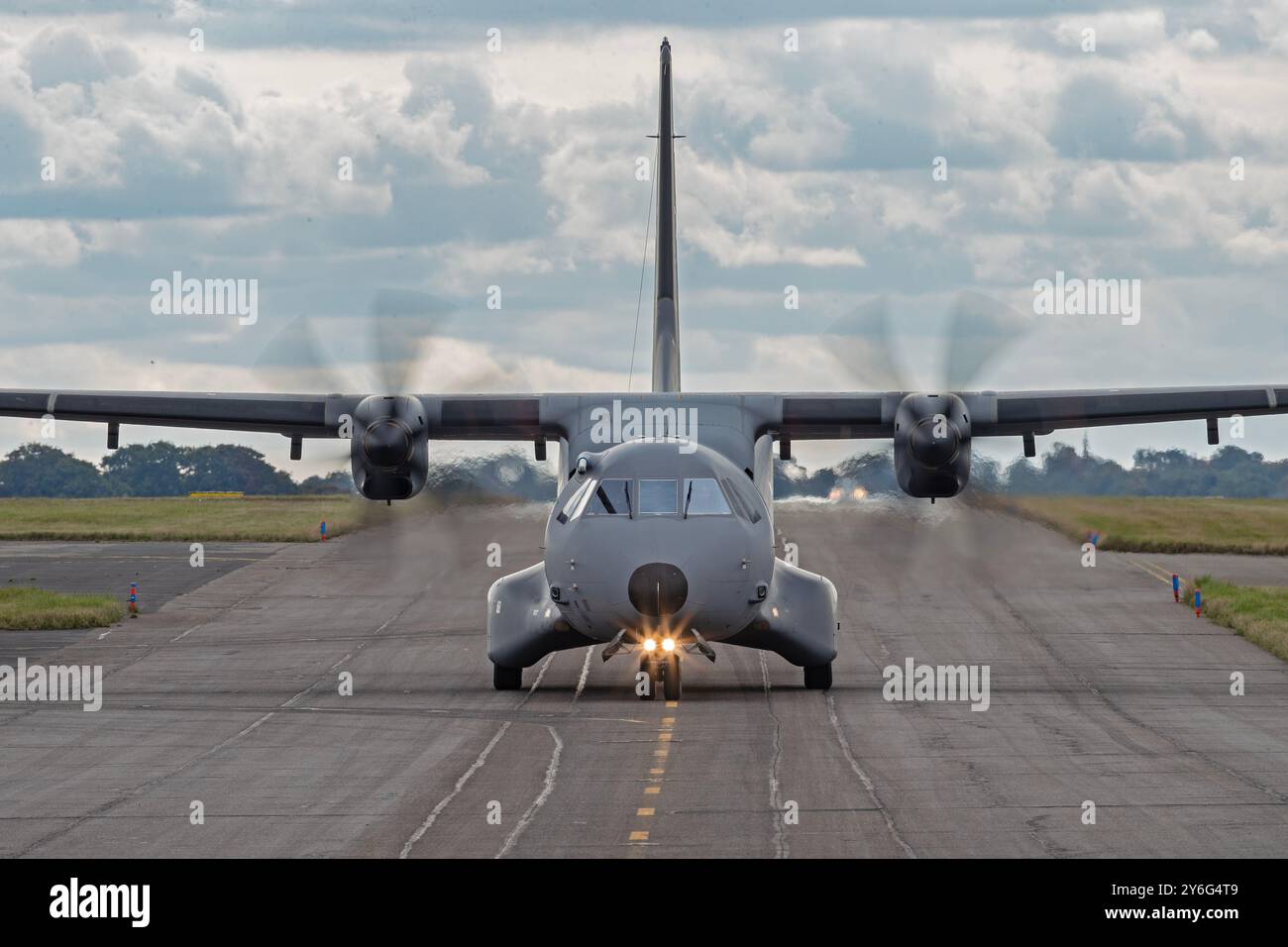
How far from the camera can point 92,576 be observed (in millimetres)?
55188

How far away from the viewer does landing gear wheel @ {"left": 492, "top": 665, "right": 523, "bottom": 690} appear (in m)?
29.9

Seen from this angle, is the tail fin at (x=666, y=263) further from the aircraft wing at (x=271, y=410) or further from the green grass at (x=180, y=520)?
the green grass at (x=180, y=520)

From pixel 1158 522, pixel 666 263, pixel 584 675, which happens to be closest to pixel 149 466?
pixel 1158 522

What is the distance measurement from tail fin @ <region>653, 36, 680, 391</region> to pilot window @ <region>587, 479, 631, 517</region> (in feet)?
34.1

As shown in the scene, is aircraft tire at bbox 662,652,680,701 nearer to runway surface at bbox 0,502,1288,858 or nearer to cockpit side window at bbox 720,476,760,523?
runway surface at bbox 0,502,1288,858

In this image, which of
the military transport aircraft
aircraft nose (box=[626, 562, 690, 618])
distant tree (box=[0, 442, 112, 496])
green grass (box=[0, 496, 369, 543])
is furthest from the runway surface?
distant tree (box=[0, 442, 112, 496])

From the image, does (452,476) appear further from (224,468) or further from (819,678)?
(224,468)

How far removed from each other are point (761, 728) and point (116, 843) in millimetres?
10266

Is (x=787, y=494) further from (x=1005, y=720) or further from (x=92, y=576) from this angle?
(x=92, y=576)

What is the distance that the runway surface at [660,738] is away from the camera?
1731 centimetres

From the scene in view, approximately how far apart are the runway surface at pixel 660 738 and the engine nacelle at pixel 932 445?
2849 mm

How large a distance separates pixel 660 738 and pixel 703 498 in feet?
12.1

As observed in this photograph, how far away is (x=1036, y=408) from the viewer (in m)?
32.8
